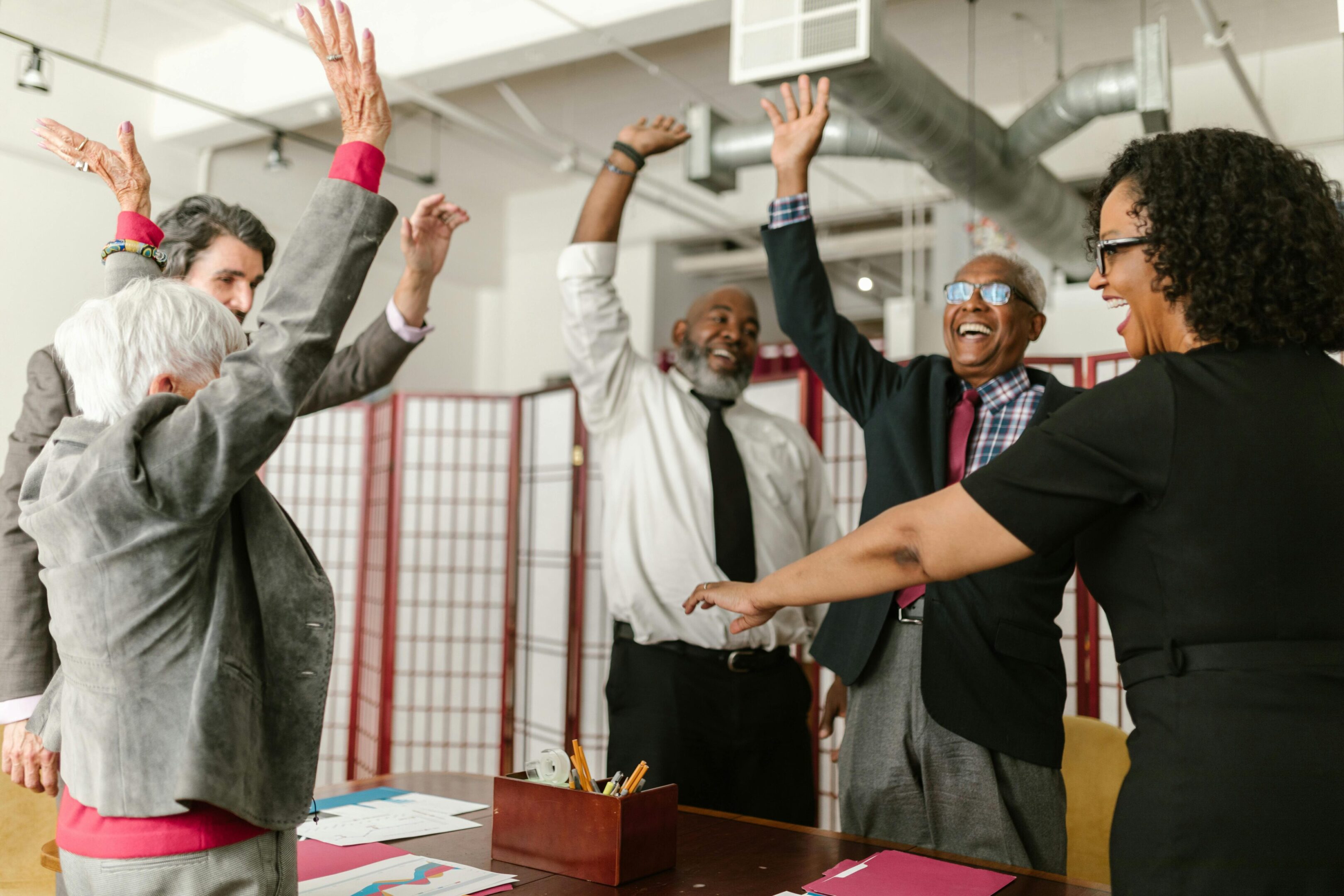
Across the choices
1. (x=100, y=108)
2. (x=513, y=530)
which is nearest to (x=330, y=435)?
(x=513, y=530)

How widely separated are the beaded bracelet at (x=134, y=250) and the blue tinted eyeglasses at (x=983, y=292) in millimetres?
1463

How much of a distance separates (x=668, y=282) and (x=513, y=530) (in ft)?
15.6

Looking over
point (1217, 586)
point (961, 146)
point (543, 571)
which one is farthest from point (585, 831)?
point (961, 146)

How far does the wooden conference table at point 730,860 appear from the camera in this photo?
4.56ft

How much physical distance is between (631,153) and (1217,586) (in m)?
1.88

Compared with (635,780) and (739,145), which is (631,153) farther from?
(739,145)

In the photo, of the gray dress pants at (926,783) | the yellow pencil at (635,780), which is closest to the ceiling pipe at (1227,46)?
the gray dress pants at (926,783)

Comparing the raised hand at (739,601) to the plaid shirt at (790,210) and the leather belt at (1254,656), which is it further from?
the plaid shirt at (790,210)

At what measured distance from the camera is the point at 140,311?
44.4 inches

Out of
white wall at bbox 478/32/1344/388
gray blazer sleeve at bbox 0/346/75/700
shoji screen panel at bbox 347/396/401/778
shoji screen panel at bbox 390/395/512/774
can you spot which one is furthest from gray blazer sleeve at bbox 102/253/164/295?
white wall at bbox 478/32/1344/388

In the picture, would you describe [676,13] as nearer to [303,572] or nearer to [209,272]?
[209,272]

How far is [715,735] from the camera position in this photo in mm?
2363

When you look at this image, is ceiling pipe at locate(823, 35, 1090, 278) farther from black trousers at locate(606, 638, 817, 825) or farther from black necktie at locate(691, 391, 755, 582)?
black trousers at locate(606, 638, 817, 825)

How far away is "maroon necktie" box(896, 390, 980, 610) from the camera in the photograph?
6.78 feet
